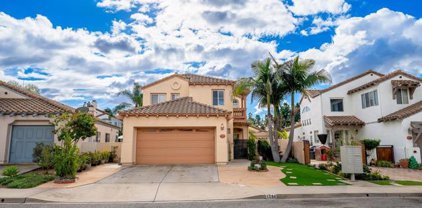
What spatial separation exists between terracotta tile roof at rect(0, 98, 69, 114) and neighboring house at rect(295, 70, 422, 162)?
740 inches

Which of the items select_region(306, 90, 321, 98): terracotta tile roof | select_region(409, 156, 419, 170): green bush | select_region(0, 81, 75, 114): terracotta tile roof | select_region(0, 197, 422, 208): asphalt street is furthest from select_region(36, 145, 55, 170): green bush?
select_region(306, 90, 321, 98): terracotta tile roof

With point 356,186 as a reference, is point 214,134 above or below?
above

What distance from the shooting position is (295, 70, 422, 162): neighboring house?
1941cm

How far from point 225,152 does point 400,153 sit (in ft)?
40.8

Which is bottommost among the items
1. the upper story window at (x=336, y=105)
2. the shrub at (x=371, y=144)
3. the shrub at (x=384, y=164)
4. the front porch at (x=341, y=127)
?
the shrub at (x=384, y=164)

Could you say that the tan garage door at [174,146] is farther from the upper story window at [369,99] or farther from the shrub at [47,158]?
the upper story window at [369,99]

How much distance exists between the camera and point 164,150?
57.1ft

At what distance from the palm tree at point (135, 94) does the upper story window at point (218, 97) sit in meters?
14.5

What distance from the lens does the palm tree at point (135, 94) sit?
35.0 m

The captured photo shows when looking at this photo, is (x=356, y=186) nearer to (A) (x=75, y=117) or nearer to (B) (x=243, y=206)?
(B) (x=243, y=206)

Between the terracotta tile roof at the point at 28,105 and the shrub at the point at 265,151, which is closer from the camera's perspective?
the terracotta tile roof at the point at 28,105

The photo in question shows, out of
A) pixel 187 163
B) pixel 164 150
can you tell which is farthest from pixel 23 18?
pixel 187 163

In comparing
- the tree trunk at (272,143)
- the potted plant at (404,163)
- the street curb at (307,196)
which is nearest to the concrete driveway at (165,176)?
the street curb at (307,196)

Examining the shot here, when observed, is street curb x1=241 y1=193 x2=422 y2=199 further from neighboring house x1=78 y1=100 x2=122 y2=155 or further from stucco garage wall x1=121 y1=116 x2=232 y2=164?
neighboring house x1=78 y1=100 x2=122 y2=155
